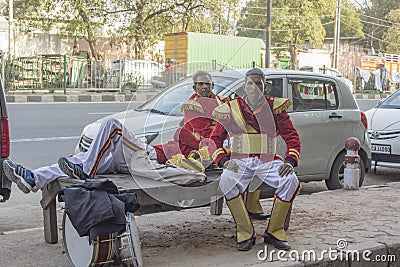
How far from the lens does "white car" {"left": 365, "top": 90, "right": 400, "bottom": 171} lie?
30.3ft

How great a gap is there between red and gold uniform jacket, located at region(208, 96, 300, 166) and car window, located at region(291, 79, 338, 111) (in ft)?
8.34

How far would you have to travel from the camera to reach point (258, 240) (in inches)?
211

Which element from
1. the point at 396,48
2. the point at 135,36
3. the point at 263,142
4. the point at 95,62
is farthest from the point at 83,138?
→ the point at 396,48

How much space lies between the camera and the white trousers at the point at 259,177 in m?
5.00

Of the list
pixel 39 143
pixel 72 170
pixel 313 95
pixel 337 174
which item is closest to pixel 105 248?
pixel 72 170

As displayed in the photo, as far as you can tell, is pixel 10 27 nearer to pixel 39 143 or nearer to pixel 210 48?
pixel 210 48

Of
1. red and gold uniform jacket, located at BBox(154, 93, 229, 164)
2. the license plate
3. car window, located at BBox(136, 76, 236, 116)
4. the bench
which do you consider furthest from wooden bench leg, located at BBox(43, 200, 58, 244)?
the license plate

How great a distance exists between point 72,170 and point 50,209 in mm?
534

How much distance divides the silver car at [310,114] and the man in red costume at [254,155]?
5.79ft

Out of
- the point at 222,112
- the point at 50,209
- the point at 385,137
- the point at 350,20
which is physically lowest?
the point at 50,209

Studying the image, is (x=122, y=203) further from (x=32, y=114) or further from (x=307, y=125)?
(x=32, y=114)

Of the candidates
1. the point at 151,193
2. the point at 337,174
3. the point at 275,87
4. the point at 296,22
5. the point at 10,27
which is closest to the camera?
the point at 151,193

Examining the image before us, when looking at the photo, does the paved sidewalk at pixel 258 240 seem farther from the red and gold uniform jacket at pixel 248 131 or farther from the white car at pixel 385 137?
the white car at pixel 385 137

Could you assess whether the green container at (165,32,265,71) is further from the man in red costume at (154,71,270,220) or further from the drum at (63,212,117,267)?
the drum at (63,212,117,267)
